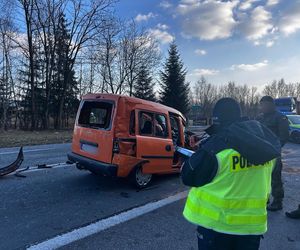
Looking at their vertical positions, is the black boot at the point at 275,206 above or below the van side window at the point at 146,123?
below

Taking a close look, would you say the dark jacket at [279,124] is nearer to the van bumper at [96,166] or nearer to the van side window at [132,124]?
the van side window at [132,124]

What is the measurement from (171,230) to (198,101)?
98423 mm

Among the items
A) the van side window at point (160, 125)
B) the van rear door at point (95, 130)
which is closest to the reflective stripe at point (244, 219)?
the van rear door at point (95, 130)

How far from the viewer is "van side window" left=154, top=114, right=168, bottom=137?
24.3 ft

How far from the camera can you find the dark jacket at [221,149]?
2.21m

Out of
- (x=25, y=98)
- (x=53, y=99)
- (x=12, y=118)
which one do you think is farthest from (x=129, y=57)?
(x=12, y=118)

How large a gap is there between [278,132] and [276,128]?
0.26 feet

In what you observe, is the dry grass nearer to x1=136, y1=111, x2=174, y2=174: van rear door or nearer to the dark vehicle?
x1=136, y1=111, x2=174, y2=174: van rear door

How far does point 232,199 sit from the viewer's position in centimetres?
225

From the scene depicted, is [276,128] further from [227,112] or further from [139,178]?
[227,112]

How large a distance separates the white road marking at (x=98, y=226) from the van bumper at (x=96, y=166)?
1.04m

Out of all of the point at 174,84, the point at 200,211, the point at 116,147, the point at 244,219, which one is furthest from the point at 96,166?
the point at 174,84

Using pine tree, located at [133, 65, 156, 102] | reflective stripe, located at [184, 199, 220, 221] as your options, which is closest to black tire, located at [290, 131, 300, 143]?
reflective stripe, located at [184, 199, 220, 221]

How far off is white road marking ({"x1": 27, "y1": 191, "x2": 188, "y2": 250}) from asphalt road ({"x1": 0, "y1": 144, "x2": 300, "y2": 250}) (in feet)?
0.30
